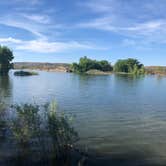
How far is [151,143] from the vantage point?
1878cm

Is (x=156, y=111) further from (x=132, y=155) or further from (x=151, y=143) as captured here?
(x=132, y=155)

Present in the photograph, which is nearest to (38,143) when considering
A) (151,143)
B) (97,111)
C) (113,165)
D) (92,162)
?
(92,162)

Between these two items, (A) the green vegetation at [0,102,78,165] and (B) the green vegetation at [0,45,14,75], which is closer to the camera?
(A) the green vegetation at [0,102,78,165]

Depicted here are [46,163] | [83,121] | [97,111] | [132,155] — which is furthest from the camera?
[97,111]

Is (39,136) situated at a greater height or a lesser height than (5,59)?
lesser

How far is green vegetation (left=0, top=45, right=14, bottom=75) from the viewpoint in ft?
408

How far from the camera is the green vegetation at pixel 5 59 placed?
12425 cm

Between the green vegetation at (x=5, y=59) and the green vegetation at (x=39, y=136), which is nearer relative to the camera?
the green vegetation at (x=39, y=136)

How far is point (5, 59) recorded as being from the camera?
125500 mm

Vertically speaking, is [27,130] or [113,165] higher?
[27,130]

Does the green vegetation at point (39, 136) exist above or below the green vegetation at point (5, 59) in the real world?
below

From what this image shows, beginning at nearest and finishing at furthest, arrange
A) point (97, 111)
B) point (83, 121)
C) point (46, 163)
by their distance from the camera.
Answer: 1. point (46, 163)
2. point (83, 121)
3. point (97, 111)

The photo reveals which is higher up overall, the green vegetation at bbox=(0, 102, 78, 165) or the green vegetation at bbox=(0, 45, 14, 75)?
the green vegetation at bbox=(0, 45, 14, 75)

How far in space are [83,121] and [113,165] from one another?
1025 cm
